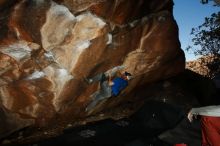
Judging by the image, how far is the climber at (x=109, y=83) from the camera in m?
13.3

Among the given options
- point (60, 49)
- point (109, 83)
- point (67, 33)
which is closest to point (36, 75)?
point (60, 49)

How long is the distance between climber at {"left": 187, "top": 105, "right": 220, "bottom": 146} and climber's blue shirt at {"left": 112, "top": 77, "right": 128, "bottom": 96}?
5109 mm

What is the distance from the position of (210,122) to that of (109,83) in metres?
5.53

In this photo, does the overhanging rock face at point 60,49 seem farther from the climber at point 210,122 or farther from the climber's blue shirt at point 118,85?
the climber at point 210,122

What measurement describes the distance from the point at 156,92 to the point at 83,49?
520 centimetres

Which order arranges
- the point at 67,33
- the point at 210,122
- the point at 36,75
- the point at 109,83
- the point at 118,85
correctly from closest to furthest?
the point at 210,122 < the point at 36,75 < the point at 67,33 < the point at 109,83 < the point at 118,85

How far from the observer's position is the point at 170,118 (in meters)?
12.0

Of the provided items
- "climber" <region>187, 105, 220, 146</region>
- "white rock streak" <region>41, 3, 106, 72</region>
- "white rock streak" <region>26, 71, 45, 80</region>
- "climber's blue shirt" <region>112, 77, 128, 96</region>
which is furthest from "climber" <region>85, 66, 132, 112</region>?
"climber" <region>187, 105, 220, 146</region>

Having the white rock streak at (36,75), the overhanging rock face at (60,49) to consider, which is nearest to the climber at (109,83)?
the overhanging rock face at (60,49)

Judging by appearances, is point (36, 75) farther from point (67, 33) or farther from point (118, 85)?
point (118, 85)

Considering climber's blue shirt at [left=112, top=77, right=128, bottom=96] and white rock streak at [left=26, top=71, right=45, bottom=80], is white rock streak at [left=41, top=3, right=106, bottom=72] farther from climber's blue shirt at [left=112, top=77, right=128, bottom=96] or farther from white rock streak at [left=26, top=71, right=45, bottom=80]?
climber's blue shirt at [left=112, top=77, right=128, bottom=96]

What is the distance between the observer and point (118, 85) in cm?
1384

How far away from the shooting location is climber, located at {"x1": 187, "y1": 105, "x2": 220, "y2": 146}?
892 centimetres

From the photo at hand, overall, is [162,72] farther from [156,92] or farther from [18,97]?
[18,97]
